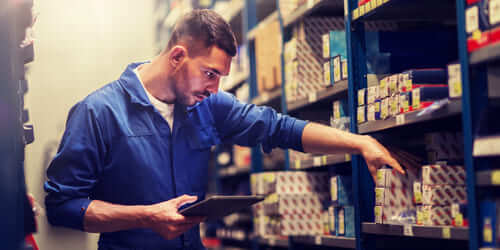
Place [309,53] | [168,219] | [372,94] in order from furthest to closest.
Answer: [309,53] < [372,94] < [168,219]

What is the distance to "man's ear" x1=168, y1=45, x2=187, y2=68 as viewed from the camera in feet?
9.12

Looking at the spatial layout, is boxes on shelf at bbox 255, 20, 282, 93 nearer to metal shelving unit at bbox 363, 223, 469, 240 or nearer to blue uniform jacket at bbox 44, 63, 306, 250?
blue uniform jacket at bbox 44, 63, 306, 250

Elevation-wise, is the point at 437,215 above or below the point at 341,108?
below

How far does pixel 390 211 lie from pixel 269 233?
1.55 metres

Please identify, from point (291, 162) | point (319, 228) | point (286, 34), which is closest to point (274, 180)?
point (291, 162)

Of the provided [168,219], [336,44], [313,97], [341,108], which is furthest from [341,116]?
[168,219]

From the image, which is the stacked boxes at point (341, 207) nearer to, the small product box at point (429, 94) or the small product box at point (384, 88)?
the small product box at point (384, 88)

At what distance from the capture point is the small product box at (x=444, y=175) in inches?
98.4

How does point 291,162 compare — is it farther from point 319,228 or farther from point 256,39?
point 256,39

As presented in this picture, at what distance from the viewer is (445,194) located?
8.21 feet

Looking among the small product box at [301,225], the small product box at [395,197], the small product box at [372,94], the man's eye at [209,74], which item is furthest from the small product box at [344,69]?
the small product box at [301,225]

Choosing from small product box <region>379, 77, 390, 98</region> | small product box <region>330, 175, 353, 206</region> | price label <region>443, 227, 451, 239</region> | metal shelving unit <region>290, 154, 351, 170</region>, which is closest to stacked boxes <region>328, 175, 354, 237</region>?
small product box <region>330, 175, 353, 206</region>

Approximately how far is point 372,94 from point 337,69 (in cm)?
43

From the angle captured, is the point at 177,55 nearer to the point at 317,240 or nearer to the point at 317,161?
the point at 317,161
